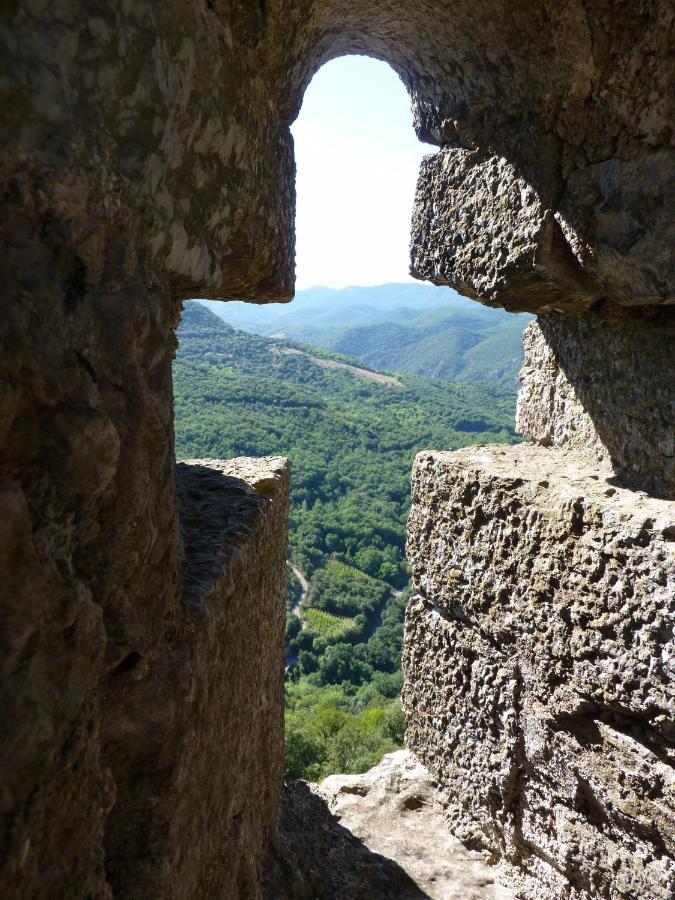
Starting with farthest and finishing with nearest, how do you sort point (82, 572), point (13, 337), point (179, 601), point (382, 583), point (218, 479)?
point (382, 583) → point (218, 479) → point (179, 601) → point (82, 572) → point (13, 337)

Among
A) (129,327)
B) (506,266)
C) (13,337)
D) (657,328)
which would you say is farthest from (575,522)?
(13,337)

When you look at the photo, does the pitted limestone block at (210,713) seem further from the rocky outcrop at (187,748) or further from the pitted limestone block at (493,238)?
the pitted limestone block at (493,238)

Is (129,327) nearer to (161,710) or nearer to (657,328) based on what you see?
(161,710)

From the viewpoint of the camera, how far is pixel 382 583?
25.8 m

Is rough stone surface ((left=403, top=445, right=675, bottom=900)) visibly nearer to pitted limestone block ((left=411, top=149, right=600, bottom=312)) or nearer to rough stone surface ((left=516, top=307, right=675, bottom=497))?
rough stone surface ((left=516, top=307, right=675, bottom=497))

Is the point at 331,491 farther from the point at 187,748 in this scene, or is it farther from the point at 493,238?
the point at 187,748

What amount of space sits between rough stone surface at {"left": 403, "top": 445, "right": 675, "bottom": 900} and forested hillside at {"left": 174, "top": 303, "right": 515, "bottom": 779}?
694 cm

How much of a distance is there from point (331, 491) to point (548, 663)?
25703mm

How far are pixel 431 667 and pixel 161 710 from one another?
1.95 m

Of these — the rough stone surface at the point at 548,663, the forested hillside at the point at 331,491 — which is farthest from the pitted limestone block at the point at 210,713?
the forested hillside at the point at 331,491

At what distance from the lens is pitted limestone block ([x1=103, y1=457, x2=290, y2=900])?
1385 mm

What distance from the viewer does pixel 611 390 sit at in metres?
2.58

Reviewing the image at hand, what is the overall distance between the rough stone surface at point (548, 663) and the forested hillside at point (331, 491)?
6.94 m

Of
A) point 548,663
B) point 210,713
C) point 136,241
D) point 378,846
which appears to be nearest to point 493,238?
point 548,663
